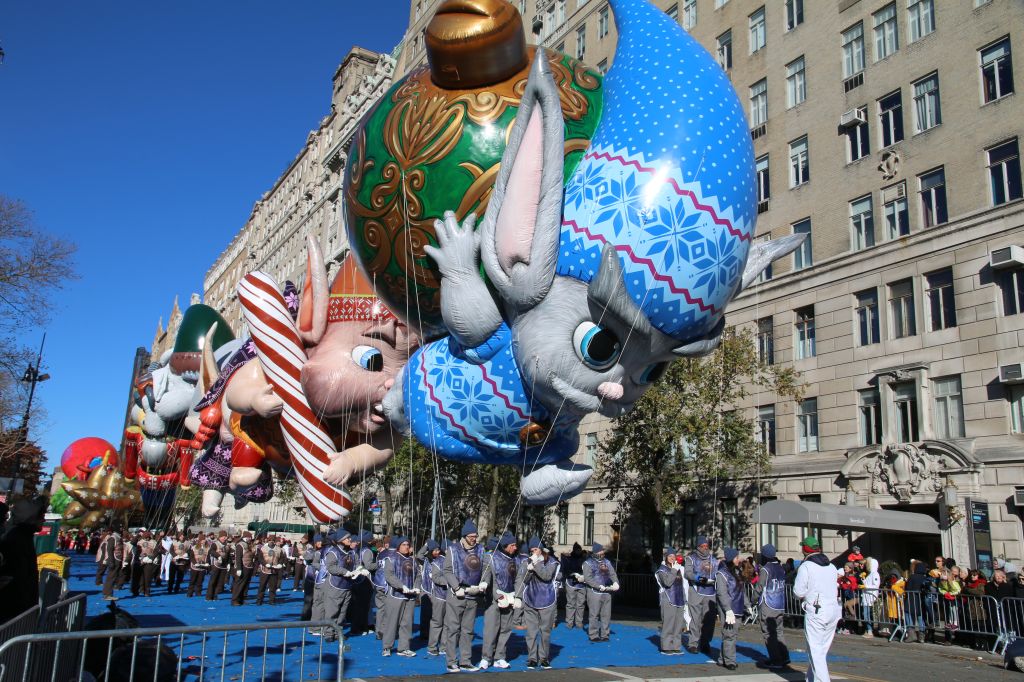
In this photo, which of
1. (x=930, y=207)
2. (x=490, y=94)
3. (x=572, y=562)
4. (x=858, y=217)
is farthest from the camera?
(x=858, y=217)

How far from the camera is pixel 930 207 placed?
64.6ft

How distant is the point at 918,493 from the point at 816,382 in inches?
Result: 163

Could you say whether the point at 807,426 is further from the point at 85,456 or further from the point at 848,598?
the point at 85,456

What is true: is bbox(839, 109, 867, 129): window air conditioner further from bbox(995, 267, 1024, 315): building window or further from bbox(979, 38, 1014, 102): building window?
bbox(995, 267, 1024, 315): building window

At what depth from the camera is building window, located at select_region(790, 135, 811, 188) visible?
76.5 feet

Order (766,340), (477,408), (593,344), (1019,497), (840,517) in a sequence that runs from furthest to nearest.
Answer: (766,340) < (1019,497) < (840,517) < (477,408) < (593,344)

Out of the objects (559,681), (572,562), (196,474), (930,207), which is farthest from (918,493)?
(196,474)

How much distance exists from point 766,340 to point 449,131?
19.5 meters

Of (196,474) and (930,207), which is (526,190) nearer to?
(196,474)

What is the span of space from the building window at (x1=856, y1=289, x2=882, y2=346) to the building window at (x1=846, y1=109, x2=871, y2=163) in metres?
3.81

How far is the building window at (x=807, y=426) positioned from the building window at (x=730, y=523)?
2.54 metres

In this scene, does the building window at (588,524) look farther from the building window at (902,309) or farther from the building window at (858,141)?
the building window at (858,141)

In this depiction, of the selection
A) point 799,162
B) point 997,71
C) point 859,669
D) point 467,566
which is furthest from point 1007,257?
point 467,566

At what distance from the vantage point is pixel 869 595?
15.8m
